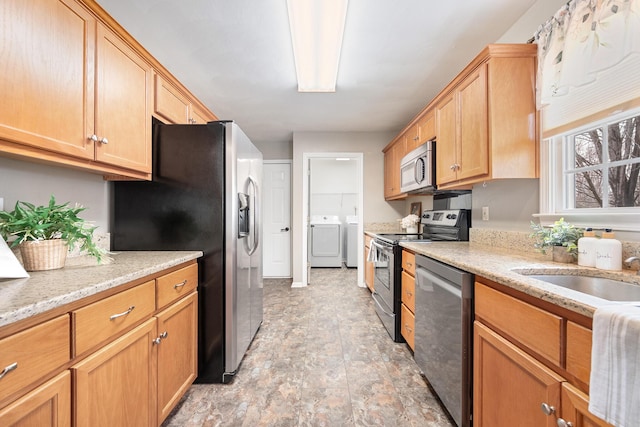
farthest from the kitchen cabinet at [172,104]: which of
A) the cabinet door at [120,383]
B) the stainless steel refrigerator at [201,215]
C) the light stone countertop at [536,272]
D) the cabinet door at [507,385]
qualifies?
the cabinet door at [507,385]

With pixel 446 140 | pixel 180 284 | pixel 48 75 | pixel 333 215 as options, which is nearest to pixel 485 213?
pixel 446 140

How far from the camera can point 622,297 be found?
1035 mm

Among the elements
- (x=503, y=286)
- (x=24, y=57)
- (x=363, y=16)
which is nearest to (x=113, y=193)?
(x=24, y=57)

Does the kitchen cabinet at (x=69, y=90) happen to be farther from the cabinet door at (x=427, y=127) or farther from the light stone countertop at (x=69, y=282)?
the cabinet door at (x=427, y=127)

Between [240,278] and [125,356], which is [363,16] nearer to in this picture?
[240,278]

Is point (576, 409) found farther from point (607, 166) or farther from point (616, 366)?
point (607, 166)

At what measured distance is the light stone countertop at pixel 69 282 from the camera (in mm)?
700

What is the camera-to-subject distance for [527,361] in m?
0.91

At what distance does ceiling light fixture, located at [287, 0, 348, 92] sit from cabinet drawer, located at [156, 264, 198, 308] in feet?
5.29

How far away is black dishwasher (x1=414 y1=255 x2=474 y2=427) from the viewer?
127 centimetres

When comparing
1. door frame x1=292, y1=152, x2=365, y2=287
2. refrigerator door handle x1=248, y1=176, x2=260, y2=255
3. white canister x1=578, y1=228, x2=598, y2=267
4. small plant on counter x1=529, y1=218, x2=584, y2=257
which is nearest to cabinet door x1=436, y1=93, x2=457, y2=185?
small plant on counter x1=529, y1=218, x2=584, y2=257

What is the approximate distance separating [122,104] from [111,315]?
1.08 metres

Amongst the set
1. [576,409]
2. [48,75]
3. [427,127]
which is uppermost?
[427,127]

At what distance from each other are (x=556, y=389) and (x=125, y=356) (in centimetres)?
147
